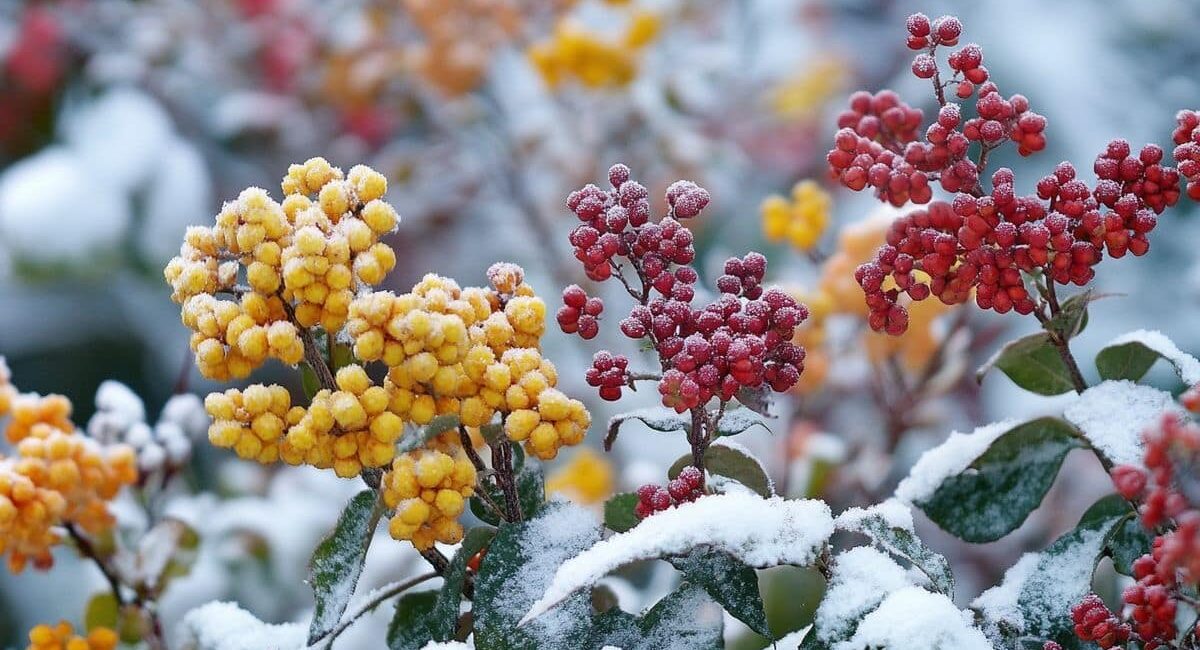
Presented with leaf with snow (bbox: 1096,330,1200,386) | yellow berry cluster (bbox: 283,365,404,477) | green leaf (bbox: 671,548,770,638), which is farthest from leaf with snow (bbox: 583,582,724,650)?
leaf with snow (bbox: 1096,330,1200,386)

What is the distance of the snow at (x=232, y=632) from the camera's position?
544mm

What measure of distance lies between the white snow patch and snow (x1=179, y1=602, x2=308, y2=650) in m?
0.26

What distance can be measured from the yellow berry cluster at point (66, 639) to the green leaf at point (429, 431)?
0.89 ft

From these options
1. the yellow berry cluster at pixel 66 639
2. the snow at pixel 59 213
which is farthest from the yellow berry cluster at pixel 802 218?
the snow at pixel 59 213

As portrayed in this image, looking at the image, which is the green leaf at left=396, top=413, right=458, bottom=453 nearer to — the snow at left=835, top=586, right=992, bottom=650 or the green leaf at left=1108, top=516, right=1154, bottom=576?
the snow at left=835, top=586, right=992, bottom=650

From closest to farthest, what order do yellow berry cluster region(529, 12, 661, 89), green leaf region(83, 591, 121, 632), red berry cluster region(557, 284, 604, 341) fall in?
red berry cluster region(557, 284, 604, 341) → green leaf region(83, 591, 121, 632) → yellow berry cluster region(529, 12, 661, 89)

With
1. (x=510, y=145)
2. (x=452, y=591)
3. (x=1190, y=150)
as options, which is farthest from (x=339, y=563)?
(x=510, y=145)

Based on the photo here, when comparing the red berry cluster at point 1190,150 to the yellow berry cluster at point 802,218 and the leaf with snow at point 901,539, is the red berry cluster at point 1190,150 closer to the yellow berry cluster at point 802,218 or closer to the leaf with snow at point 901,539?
the leaf with snow at point 901,539

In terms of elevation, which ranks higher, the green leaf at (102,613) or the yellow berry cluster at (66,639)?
the green leaf at (102,613)

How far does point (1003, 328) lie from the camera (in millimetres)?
996

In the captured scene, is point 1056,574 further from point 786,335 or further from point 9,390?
point 9,390

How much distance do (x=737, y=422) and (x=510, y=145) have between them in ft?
3.04

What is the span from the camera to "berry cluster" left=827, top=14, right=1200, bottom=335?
0.46m

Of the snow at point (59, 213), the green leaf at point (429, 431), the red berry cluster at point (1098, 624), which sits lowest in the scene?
the red berry cluster at point (1098, 624)
